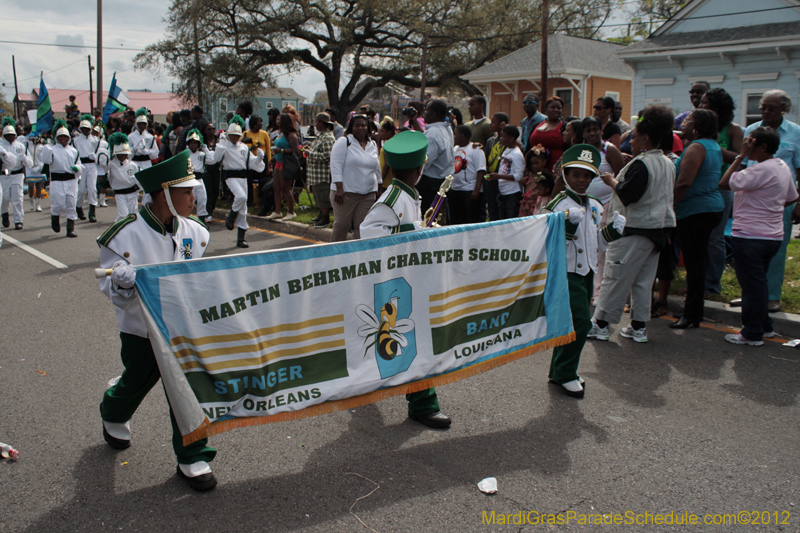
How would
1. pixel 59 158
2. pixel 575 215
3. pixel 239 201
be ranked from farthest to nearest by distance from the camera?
pixel 59 158, pixel 239 201, pixel 575 215

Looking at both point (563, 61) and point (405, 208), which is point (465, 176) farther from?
point (563, 61)

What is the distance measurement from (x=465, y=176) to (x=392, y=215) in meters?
5.07

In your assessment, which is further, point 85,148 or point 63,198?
point 85,148

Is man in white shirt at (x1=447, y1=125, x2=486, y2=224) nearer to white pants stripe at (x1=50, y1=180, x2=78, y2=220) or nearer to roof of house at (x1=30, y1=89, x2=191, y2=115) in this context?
white pants stripe at (x1=50, y1=180, x2=78, y2=220)

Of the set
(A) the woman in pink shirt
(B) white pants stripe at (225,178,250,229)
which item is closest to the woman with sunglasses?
(A) the woman in pink shirt

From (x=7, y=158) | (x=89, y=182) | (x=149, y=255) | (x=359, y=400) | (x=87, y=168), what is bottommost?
(x=359, y=400)

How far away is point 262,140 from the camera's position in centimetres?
1347

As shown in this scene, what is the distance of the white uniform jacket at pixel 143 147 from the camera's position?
530 inches

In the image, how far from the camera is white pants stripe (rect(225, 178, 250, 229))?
403 inches

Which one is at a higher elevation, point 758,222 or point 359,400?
point 758,222

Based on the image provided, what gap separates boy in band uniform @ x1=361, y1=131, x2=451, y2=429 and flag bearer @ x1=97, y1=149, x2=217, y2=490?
1085mm

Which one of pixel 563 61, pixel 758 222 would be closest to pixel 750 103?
pixel 563 61

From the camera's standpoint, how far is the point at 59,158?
39.4ft

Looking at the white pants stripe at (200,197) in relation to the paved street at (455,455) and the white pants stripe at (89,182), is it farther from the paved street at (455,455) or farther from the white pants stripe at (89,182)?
the paved street at (455,455)
